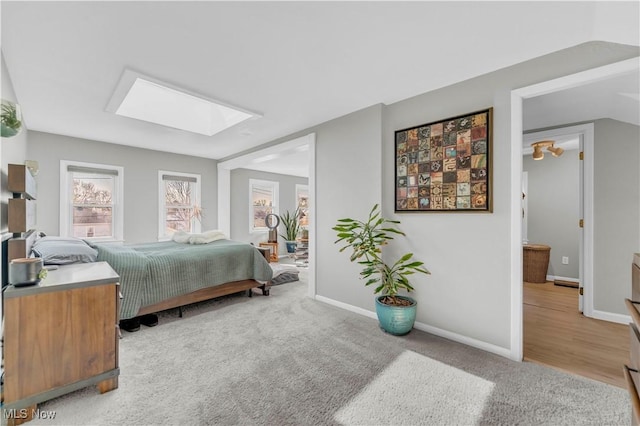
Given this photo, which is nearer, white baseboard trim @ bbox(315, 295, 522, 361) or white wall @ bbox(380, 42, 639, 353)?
white wall @ bbox(380, 42, 639, 353)

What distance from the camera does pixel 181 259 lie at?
123 inches

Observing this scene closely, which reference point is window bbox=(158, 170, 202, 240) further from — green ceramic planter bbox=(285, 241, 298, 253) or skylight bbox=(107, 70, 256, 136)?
green ceramic planter bbox=(285, 241, 298, 253)

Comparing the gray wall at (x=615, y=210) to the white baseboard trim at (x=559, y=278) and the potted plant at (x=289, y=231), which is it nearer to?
the white baseboard trim at (x=559, y=278)

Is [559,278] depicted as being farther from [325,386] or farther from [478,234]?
[325,386]

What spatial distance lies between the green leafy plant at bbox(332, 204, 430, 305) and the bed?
5.02 feet

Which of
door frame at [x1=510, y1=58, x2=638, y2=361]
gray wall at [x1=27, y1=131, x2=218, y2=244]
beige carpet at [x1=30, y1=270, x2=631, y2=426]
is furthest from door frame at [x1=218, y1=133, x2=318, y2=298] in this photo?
door frame at [x1=510, y1=58, x2=638, y2=361]

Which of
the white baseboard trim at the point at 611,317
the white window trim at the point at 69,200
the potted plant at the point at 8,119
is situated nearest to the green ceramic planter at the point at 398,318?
the white baseboard trim at the point at 611,317

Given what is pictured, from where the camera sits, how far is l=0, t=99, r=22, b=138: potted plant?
1579 mm

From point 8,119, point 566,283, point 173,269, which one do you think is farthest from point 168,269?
point 566,283

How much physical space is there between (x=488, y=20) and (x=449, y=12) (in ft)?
0.91

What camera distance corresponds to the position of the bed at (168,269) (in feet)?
8.16

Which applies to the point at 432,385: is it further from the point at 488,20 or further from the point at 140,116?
the point at 140,116

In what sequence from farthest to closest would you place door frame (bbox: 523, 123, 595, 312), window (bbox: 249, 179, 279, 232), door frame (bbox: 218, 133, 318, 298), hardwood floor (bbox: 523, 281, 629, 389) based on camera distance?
window (bbox: 249, 179, 279, 232) < door frame (bbox: 218, 133, 318, 298) < door frame (bbox: 523, 123, 595, 312) < hardwood floor (bbox: 523, 281, 629, 389)

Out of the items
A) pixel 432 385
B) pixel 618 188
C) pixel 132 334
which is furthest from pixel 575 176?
pixel 132 334
